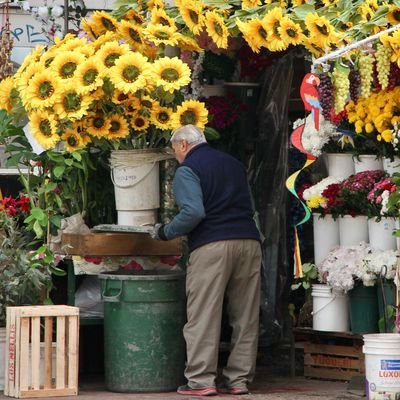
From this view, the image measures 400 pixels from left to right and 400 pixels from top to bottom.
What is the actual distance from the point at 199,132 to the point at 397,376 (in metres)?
2.18

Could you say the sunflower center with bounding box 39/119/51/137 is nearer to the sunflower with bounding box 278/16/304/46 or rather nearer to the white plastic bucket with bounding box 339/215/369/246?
the sunflower with bounding box 278/16/304/46

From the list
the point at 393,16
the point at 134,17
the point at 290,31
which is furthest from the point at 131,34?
the point at 393,16

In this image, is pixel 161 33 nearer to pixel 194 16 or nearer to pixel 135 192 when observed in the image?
pixel 194 16

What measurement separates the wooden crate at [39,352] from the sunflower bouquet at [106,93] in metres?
1.23

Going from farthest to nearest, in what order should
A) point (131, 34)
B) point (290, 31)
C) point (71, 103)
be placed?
point (131, 34), point (71, 103), point (290, 31)

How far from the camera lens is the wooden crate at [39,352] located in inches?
364

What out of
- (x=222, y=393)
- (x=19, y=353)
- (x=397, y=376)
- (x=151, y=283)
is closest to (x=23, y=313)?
(x=19, y=353)

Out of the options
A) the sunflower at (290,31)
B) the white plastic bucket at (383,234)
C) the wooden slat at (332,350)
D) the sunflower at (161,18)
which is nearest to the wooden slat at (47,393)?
the wooden slat at (332,350)

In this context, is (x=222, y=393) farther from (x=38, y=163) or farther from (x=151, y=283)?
(x=38, y=163)

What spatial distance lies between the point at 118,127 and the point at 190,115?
526 millimetres

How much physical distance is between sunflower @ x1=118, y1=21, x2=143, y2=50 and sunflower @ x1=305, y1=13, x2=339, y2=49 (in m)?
1.53

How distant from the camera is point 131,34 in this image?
10.0 m

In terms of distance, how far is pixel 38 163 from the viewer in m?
10.2

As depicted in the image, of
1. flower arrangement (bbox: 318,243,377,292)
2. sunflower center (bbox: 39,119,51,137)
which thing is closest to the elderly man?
flower arrangement (bbox: 318,243,377,292)
